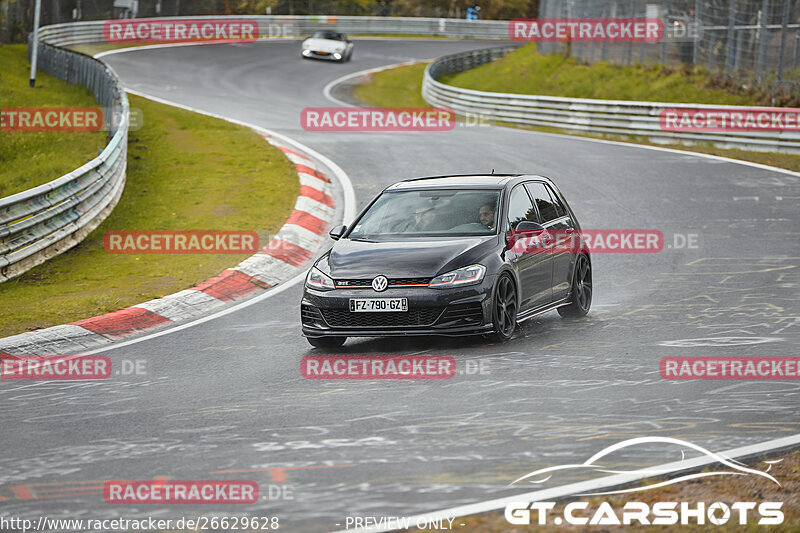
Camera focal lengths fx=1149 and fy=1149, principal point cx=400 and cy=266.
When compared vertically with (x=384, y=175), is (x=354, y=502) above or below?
above

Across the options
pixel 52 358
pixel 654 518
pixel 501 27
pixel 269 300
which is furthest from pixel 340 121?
pixel 501 27

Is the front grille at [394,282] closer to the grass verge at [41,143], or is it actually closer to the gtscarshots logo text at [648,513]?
the gtscarshots logo text at [648,513]

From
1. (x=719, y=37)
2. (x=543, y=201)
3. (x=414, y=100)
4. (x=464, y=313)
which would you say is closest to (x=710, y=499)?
(x=464, y=313)

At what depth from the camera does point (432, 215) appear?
10.7 metres

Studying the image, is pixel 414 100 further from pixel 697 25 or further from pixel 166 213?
pixel 166 213

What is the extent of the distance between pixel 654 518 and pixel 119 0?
Result: 5316cm

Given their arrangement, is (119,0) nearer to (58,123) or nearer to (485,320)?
(58,123)

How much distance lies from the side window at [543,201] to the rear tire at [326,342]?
261cm

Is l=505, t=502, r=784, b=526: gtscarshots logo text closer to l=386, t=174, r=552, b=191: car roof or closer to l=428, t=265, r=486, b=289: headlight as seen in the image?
l=428, t=265, r=486, b=289: headlight

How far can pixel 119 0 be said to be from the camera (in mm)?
54594

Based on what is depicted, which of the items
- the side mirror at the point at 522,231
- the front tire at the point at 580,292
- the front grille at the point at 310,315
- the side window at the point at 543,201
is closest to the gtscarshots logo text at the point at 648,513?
the front grille at the point at 310,315

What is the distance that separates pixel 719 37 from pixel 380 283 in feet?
78.3

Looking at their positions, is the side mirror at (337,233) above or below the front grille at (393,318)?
above

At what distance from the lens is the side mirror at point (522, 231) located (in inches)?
408
